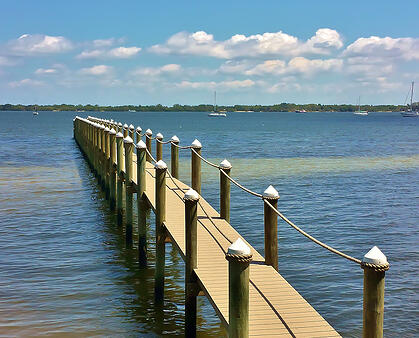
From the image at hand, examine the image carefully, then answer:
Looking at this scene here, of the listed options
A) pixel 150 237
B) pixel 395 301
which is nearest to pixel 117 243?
pixel 150 237

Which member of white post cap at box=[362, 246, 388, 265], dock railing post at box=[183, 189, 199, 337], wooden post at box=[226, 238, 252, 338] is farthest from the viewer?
dock railing post at box=[183, 189, 199, 337]

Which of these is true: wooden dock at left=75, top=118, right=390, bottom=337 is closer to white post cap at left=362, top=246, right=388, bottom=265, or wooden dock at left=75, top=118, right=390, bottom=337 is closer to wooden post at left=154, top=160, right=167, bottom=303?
wooden post at left=154, top=160, right=167, bottom=303

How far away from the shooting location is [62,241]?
16.7m

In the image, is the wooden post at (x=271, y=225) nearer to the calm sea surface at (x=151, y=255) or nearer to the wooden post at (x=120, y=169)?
the calm sea surface at (x=151, y=255)

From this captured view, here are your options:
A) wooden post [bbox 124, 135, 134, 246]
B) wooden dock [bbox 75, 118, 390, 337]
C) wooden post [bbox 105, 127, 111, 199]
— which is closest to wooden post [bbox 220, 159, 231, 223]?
wooden dock [bbox 75, 118, 390, 337]

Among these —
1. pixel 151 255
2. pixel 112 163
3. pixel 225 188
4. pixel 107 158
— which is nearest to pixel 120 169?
pixel 112 163

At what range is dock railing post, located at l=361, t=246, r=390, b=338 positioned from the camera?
17.0 feet

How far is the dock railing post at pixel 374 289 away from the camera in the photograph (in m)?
5.17

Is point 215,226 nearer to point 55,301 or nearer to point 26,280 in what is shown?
point 55,301

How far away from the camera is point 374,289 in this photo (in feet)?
17.4

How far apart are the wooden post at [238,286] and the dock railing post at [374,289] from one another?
119 centimetres

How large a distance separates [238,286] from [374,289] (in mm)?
1415

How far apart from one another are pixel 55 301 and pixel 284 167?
27432 mm

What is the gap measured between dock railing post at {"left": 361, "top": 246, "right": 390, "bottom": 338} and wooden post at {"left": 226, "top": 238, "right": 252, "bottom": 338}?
1194 mm
